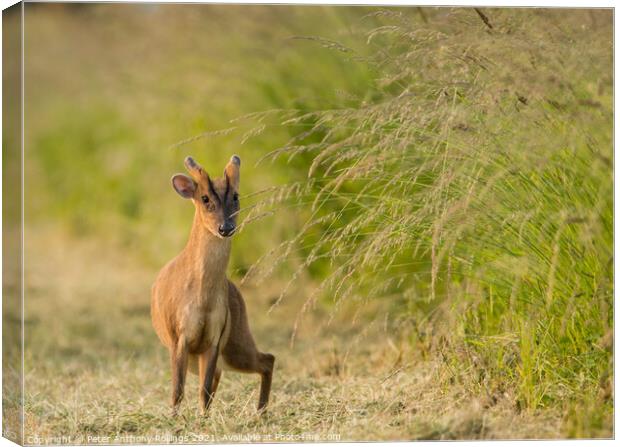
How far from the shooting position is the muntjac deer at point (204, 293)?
477 centimetres

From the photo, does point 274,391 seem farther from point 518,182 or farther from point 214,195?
point 518,182

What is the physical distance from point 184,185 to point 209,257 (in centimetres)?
33

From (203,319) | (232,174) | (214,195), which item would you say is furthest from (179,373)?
(232,174)

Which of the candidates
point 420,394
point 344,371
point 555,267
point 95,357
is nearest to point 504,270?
point 555,267

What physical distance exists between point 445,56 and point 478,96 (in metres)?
0.31

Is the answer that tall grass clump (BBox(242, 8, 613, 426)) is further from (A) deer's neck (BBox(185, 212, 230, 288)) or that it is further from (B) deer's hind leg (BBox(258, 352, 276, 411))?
(B) deer's hind leg (BBox(258, 352, 276, 411))

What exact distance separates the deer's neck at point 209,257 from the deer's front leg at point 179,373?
284 millimetres

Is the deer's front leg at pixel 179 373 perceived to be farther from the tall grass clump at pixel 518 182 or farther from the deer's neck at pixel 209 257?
the tall grass clump at pixel 518 182

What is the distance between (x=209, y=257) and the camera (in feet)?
15.9

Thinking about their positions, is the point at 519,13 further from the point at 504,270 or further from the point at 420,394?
the point at 420,394

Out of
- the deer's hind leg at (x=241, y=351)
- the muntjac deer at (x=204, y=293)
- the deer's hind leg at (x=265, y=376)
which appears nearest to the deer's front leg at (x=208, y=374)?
the muntjac deer at (x=204, y=293)

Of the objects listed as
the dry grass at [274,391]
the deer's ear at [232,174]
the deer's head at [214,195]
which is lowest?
the dry grass at [274,391]

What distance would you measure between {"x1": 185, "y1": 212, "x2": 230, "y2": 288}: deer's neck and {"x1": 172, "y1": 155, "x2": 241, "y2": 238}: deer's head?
2.0 inches

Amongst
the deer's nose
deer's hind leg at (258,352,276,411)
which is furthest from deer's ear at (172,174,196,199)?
deer's hind leg at (258,352,276,411)
